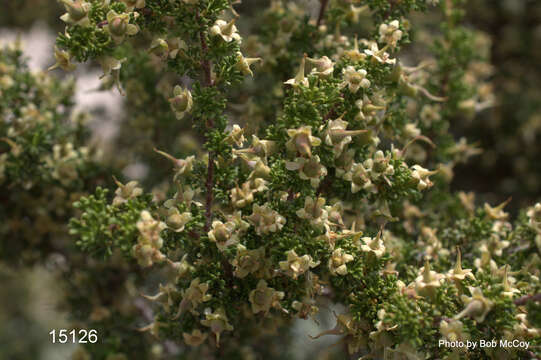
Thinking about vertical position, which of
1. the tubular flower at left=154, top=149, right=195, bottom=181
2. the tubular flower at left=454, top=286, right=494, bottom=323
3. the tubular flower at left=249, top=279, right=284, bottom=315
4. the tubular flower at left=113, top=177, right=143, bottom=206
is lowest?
the tubular flower at left=454, top=286, right=494, bottom=323

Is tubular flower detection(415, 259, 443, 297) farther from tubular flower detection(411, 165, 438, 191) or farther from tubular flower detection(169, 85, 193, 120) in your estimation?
tubular flower detection(169, 85, 193, 120)

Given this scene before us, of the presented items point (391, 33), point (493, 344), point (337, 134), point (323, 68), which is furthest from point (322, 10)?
point (493, 344)

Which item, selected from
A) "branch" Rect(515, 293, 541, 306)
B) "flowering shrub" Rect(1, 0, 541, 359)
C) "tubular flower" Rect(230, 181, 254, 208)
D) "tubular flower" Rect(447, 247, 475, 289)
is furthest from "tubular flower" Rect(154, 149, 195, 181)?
"branch" Rect(515, 293, 541, 306)

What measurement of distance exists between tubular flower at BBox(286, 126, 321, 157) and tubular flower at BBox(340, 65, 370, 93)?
190 millimetres

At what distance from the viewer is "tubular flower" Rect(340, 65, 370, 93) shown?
46.4 inches

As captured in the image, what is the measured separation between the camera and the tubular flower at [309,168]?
3.55 feet

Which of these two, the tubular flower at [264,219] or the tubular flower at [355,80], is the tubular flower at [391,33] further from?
the tubular flower at [264,219]

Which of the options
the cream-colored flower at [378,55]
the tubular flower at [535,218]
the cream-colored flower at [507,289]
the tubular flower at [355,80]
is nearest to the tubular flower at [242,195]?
the tubular flower at [355,80]

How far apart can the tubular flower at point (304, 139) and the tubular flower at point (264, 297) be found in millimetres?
317

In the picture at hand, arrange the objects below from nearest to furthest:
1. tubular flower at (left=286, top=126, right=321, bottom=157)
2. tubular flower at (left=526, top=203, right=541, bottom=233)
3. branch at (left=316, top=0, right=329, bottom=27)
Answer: tubular flower at (left=286, top=126, right=321, bottom=157) → tubular flower at (left=526, top=203, right=541, bottom=233) → branch at (left=316, top=0, right=329, bottom=27)

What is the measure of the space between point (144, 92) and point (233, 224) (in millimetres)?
876

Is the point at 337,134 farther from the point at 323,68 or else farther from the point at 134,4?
the point at 134,4

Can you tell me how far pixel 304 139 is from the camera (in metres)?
1.05

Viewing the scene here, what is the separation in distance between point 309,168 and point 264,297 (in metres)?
0.31
